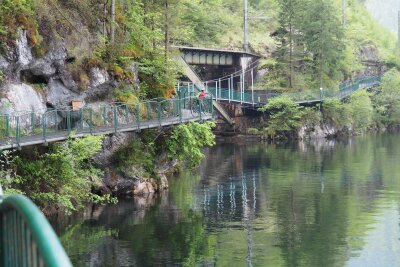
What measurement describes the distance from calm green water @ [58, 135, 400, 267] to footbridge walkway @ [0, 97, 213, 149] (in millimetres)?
3010

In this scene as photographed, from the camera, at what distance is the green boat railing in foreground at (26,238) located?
8.30ft

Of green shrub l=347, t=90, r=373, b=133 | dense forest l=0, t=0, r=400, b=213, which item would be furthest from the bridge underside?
green shrub l=347, t=90, r=373, b=133

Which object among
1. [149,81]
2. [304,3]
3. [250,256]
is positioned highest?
[304,3]

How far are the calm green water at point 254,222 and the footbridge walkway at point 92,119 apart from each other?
3.01 meters

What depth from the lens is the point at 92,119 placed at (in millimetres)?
24531

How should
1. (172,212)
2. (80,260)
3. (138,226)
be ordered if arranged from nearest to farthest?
(80,260)
(138,226)
(172,212)

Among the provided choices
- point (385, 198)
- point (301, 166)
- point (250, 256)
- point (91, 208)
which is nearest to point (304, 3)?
point (301, 166)

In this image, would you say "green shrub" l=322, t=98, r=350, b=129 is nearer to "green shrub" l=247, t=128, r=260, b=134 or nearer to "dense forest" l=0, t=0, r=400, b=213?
"dense forest" l=0, t=0, r=400, b=213

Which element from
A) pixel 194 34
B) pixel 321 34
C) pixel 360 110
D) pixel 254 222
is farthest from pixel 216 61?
pixel 254 222

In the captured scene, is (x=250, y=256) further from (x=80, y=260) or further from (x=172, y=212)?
(x=172, y=212)

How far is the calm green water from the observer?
17.9 metres

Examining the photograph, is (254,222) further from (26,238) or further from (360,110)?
(360,110)

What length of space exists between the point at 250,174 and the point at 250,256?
17541mm

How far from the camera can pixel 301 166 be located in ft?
126
